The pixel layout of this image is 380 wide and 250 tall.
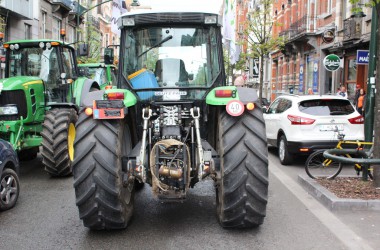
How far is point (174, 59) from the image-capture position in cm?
546

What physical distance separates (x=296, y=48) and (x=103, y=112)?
30.1m

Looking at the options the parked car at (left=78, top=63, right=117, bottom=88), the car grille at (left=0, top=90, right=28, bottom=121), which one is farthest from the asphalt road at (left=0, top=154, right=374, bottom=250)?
the parked car at (left=78, top=63, right=117, bottom=88)

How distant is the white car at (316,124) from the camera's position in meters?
9.73

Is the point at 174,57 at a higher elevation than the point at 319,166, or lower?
higher

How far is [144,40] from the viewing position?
217 inches

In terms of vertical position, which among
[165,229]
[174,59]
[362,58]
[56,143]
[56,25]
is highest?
[56,25]

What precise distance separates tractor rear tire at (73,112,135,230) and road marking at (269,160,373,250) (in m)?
2.45

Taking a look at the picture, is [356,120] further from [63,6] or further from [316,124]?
[63,6]

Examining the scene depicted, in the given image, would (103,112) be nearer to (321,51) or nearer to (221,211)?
(221,211)

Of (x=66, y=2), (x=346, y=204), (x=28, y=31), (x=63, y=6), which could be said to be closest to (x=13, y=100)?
(x=346, y=204)

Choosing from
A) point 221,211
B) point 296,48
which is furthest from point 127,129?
point 296,48

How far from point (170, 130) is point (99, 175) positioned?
95 cm

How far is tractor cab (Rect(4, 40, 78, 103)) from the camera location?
925cm

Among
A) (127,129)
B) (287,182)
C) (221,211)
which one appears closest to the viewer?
(221,211)
